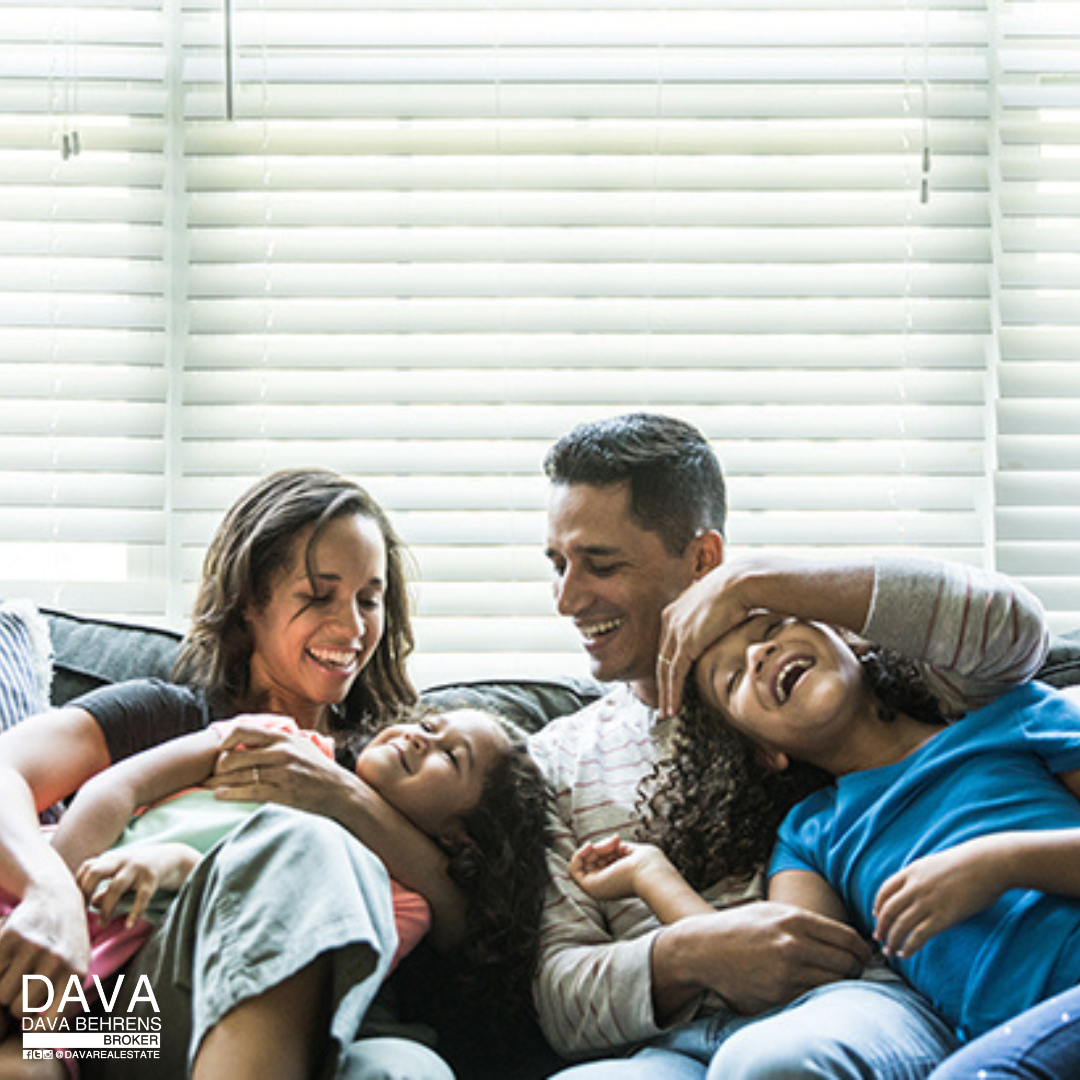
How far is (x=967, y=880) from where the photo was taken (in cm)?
165

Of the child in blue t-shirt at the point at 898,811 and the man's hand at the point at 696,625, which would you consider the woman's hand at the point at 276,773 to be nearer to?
the child in blue t-shirt at the point at 898,811

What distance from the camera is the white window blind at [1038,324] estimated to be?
2768 millimetres

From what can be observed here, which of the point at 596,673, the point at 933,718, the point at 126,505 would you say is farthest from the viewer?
the point at 126,505

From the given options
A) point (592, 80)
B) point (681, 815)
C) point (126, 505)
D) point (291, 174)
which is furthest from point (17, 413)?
point (681, 815)

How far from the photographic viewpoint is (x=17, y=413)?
9.19ft

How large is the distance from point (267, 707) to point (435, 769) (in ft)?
1.19

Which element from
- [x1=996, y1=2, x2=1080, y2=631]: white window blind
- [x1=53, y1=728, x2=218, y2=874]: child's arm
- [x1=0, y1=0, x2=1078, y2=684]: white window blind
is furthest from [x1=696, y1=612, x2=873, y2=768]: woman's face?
[x1=996, y1=2, x2=1080, y2=631]: white window blind

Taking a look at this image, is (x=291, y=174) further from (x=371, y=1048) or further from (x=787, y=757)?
(x=371, y=1048)

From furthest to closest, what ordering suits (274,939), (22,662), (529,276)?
(529,276) < (22,662) < (274,939)

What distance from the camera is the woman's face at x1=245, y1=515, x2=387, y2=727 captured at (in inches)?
87.6

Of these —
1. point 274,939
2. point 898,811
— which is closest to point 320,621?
point 274,939

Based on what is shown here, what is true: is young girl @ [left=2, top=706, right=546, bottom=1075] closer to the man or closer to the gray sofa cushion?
the man

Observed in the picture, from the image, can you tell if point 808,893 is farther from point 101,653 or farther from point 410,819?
point 101,653

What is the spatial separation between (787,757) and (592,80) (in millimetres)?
1379
